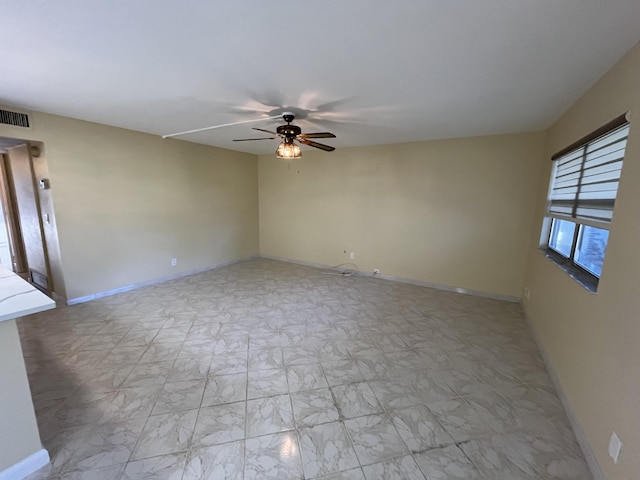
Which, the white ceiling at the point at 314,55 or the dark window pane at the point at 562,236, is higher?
the white ceiling at the point at 314,55

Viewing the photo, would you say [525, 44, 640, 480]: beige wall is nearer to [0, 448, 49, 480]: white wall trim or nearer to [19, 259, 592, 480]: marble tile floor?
[19, 259, 592, 480]: marble tile floor

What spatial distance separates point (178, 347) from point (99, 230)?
7.44 ft

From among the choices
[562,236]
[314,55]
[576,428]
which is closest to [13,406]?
[314,55]

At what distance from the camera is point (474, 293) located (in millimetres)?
4117

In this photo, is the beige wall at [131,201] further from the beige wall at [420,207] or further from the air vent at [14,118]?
the beige wall at [420,207]

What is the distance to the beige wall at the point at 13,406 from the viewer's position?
135 cm

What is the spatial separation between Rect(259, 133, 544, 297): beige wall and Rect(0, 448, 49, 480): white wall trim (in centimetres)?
430

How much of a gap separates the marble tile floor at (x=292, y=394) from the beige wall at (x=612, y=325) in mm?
256

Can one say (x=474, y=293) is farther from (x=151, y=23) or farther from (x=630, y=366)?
(x=151, y=23)

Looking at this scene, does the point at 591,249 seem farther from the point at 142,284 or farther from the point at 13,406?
the point at 142,284

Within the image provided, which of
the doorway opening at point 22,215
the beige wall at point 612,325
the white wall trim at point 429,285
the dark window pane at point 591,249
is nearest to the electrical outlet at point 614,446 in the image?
the beige wall at point 612,325

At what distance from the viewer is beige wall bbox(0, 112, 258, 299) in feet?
11.0

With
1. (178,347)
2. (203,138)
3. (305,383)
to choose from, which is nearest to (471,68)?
(305,383)

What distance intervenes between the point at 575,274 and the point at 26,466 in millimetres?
3808
